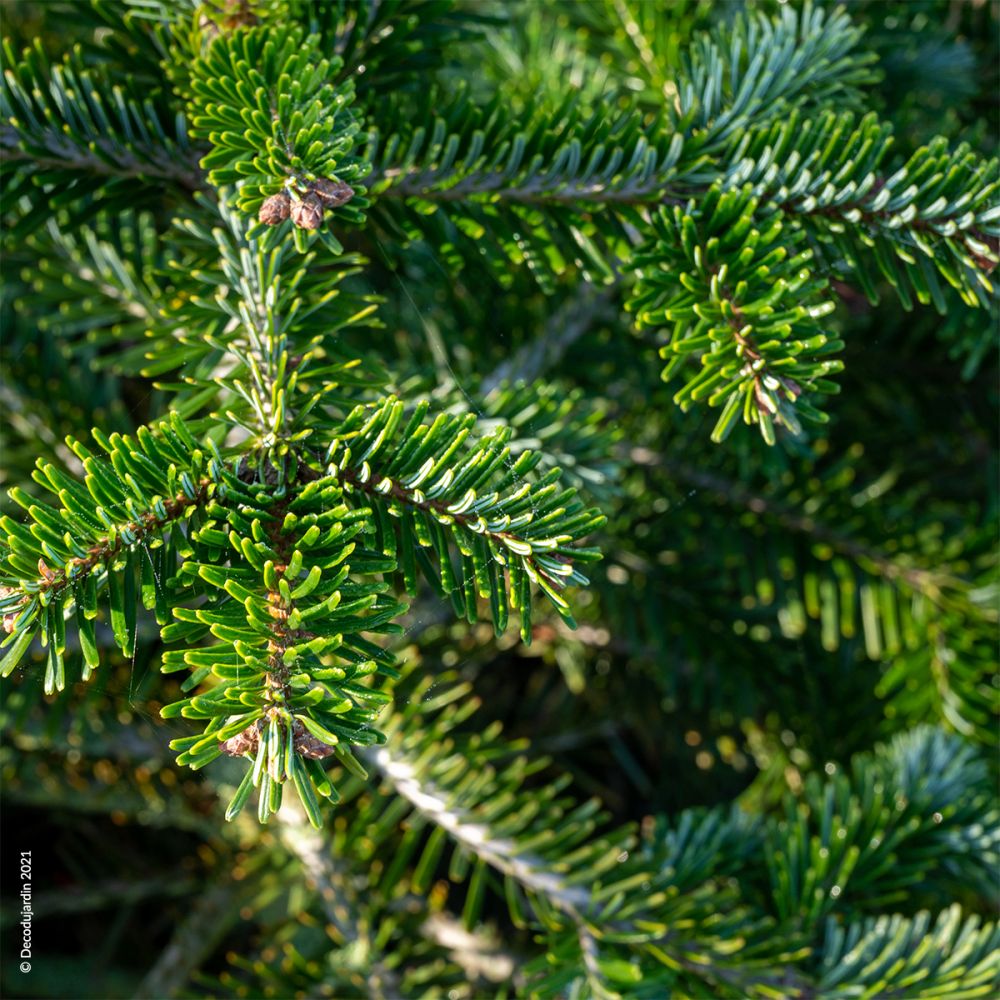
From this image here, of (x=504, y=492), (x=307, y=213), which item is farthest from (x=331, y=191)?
(x=504, y=492)

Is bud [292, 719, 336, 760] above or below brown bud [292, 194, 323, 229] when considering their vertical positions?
below

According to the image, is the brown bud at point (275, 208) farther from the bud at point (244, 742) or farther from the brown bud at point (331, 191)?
the bud at point (244, 742)

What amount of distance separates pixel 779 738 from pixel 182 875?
2.14 feet

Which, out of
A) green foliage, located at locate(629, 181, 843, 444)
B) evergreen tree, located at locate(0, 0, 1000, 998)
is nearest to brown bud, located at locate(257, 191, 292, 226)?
evergreen tree, located at locate(0, 0, 1000, 998)

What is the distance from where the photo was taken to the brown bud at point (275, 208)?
0.43m

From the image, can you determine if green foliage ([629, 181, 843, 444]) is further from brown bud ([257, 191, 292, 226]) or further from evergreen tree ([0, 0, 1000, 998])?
brown bud ([257, 191, 292, 226])

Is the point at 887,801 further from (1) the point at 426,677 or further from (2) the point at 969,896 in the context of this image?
(1) the point at 426,677

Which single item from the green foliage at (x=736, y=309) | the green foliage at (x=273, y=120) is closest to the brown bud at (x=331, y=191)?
the green foliage at (x=273, y=120)

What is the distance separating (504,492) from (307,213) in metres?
0.17

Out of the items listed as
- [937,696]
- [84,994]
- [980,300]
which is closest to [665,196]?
[980,300]

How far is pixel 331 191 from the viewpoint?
43 cm

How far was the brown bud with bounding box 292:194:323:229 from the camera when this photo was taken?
0.42 m

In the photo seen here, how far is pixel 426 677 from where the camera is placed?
0.78m

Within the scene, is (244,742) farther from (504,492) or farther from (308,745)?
(504,492)
